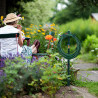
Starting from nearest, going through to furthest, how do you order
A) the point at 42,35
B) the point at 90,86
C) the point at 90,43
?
the point at 90,86, the point at 42,35, the point at 90,43

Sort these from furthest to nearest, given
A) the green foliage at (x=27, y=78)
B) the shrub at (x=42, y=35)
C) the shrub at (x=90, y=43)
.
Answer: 1. the shrub at (x=90, y=43)
2. the shrub at (x=42, y=35)
3. the green foliage at (x=27, y=78)

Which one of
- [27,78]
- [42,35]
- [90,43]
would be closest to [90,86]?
[27,78]

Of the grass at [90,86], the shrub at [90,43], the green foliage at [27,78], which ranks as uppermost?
the shrub at [90,43]

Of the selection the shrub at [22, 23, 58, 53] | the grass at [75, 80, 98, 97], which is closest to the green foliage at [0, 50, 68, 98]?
the grass at [75, 80, 98, 97]

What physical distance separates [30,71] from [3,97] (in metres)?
0.57

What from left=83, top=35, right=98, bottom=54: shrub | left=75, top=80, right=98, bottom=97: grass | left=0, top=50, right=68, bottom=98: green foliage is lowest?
left=75, top=80, right=98, bottom=97: grass

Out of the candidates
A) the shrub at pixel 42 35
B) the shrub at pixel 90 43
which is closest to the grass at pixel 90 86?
the shrub at pixel 42 35

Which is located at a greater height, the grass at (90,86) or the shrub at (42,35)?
the shrub at (42,35)

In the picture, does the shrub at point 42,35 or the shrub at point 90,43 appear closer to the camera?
the shrub at point 42,35

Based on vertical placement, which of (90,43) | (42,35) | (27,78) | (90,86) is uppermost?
(42,35)

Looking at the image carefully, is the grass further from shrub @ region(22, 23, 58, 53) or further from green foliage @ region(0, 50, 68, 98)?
shrub @ region(22, 23, 58, 53)

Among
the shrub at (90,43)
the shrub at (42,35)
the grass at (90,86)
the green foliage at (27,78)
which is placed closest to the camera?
the green foliage at (27,78)

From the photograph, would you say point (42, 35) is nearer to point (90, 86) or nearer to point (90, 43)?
point (90, 86)

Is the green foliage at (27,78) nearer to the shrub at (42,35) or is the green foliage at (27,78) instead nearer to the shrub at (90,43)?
the shrub at (42,35)
